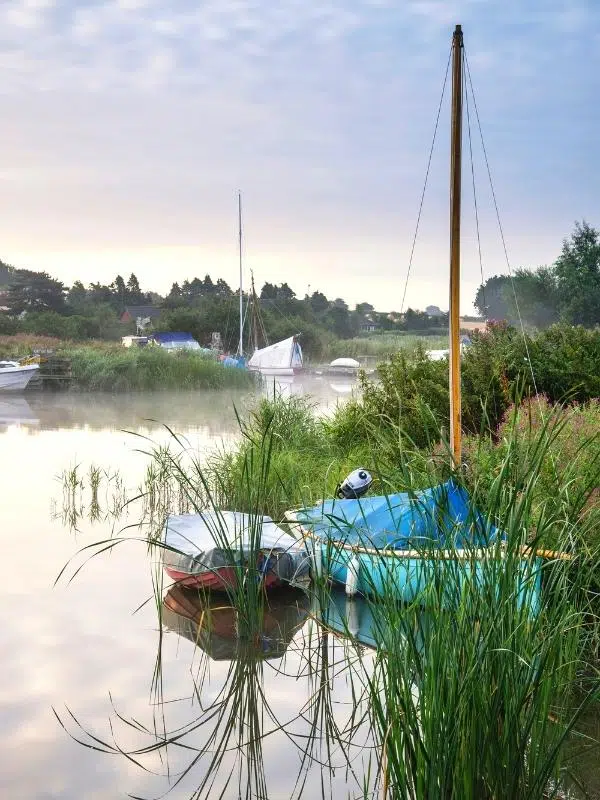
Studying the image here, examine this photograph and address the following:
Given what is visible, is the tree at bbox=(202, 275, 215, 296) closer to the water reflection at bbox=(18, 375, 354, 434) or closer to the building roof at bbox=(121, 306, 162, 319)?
the building roof at bbox=(121, 306, 162, 319)

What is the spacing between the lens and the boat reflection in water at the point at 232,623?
5684mm

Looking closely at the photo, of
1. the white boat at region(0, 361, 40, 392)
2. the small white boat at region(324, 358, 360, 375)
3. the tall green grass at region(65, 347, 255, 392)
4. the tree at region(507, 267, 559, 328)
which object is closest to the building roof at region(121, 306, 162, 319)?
the small white boat at region(324, 358, 360, 375)

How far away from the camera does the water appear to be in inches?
164

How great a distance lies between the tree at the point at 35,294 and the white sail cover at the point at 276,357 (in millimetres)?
18058

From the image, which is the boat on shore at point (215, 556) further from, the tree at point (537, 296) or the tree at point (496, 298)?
the tree at point (496, 298)

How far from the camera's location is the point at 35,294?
49562 mm

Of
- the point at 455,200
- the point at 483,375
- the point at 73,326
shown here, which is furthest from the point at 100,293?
the point at 455,200

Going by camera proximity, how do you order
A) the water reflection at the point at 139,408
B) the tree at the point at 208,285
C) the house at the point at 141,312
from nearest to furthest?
the water reflection at the point at 139,408 → the house at the point at 141,312 → the tree at the point at 208,285

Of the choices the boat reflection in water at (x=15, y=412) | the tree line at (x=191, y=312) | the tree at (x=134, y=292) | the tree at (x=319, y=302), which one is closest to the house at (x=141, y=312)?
the tree line at (x=191, y=312)

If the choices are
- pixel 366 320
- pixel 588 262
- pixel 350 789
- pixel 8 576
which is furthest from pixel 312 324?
pixel 350 789

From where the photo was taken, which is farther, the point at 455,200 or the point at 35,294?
the point at 35,294

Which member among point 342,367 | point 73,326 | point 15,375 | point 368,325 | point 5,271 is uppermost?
point 5,271

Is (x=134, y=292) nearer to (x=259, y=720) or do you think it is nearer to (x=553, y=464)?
(x=259, y=720)

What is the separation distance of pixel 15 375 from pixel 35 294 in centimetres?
2092
